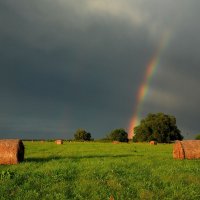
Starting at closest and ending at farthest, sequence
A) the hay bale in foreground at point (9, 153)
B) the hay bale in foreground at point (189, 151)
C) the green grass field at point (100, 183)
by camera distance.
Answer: the green grass field at point (100, 183)
the hay bale in foreground at point (9, 153)
the hay bale in foreground at point (189, 151)

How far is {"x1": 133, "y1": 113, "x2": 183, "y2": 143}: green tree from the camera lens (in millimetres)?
127188

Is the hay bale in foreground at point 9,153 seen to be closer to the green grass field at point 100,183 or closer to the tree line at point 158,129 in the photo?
the green grass field at point 100,183

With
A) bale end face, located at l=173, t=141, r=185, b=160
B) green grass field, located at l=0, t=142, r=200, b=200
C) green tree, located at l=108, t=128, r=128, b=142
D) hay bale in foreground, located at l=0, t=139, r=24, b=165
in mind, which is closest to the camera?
green grass field, located at l=0, t=142, r=200, b=200

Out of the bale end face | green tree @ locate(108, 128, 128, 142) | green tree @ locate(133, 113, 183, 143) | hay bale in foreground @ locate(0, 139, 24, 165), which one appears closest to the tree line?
green tree @ locate(133, 113, 183, 143)

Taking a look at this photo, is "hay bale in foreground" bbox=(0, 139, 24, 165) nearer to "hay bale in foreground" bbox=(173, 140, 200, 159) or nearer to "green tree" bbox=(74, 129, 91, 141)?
"hay bale in foreground" bbox=(173, 140, 200, 159)

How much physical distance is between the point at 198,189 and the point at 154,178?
2.38 m

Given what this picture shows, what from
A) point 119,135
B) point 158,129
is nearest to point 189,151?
point 158,129

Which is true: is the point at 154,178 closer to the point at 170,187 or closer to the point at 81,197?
the point at 170,187

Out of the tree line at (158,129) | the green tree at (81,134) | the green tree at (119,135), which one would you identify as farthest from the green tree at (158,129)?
the green tree at (81,134)

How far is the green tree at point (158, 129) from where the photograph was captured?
127188 mm

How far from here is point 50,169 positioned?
20891mm

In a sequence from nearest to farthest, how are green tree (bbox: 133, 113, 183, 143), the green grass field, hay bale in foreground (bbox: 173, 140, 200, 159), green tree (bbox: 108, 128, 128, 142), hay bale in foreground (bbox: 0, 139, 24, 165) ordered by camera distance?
the green grass field
hay bale in foreground (bbox: 0, 139, 24, 165)
hay bale in foreground (bbox: 173, 140, 200, 159)
green tree (bbox: 133, 113, 183, 143)
green tree (bbox: 108, 128, 128, 142)

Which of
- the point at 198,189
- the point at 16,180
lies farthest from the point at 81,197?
the point at 198,189

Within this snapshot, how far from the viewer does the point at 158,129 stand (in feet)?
419
